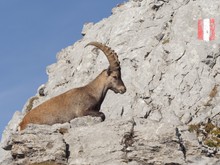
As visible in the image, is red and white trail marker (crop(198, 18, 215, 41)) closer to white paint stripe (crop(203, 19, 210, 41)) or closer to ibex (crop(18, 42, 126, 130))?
white paint stripe (crop(203, 19, 210, 41))

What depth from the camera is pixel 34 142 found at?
1678cm

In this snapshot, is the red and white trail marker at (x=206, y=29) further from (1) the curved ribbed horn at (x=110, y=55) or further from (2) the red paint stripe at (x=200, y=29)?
(1) the curved ribbed horn at (x=110, y=55)

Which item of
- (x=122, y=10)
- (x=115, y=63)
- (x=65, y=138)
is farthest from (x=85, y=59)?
(x=65, y=138)

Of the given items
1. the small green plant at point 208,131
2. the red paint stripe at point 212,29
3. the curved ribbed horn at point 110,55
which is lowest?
the small green plant at point 208,131

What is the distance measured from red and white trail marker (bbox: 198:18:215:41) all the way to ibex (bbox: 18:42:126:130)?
18279mm

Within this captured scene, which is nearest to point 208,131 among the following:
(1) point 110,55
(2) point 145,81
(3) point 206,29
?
(2) point 145,81

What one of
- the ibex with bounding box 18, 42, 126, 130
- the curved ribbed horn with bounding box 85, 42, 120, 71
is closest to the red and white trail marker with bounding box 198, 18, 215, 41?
the ibex with bounding box 18, 42, 126, 130

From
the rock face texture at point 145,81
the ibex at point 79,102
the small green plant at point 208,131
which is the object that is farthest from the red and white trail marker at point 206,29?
the ibex at point 79,102

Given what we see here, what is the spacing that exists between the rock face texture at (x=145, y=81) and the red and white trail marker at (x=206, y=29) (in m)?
0.36

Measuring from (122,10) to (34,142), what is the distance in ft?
108

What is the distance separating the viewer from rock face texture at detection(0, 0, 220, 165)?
55.3 feet

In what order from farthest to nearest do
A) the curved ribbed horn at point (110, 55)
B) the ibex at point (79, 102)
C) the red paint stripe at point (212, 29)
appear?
the red paint stripe at point (212, 29)
the curved ribbed horn at point (110, 55)
the ibex at point (79, 102)

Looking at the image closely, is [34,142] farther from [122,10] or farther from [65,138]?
[122,10]

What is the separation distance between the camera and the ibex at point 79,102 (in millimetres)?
22297
